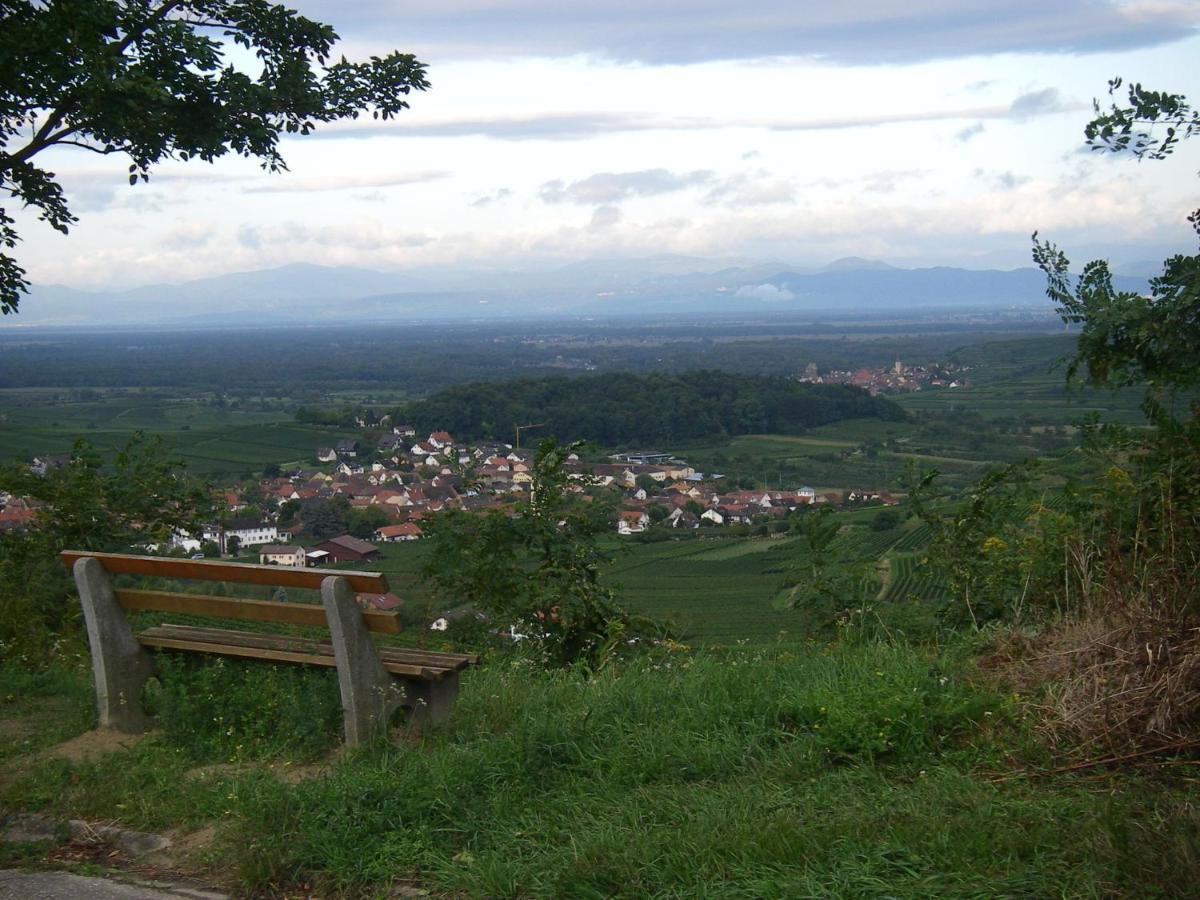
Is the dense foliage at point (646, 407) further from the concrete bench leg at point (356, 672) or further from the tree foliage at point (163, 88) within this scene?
the concrete bench leg at point (356, 672)

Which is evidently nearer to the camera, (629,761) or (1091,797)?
(1091,797)

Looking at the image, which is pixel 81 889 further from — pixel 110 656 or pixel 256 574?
pixel 110 656

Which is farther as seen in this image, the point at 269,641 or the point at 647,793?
the point at 269,641

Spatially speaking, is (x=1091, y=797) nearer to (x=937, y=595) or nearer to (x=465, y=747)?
(x=465, y=747)

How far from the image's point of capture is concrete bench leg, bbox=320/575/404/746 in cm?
437

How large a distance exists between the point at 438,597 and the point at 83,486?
9.84 feet

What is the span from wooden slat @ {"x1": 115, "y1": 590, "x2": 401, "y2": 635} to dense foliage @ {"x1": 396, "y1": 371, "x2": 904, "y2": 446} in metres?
15.3

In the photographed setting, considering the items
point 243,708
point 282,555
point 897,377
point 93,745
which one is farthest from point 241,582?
point 897,377

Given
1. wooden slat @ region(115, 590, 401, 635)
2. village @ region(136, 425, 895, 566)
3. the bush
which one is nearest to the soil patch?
the bush

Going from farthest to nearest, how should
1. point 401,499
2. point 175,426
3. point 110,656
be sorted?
point 175,426 < point 401,499 < point 110,656

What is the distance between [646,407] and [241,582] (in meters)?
28.6

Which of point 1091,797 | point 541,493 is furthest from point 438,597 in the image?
point 1091,797

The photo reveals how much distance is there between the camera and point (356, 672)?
4.46m

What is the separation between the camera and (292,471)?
23.6 metres
